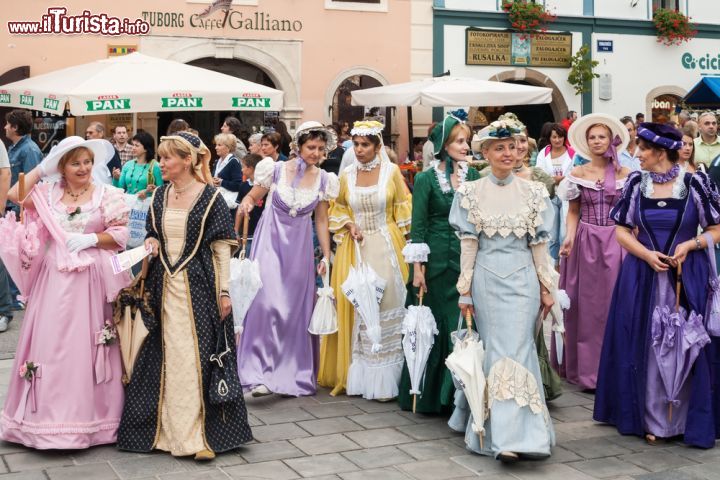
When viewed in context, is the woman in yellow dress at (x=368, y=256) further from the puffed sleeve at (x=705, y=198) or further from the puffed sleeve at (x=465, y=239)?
the puffed sleeve at (x=705, y=198)

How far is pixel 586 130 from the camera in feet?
25.4

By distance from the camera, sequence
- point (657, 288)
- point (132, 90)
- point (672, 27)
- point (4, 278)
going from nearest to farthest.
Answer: point (657, 288)
point (4, 278)
point (132, 90)
point (672, 27)

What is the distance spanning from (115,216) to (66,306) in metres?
0.59

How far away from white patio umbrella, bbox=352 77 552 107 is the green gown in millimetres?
8066

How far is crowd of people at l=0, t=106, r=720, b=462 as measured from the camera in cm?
593

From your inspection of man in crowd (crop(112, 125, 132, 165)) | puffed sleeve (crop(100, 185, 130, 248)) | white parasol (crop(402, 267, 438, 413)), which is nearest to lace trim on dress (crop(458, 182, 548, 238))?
white parasol (crop(402, 267, 438, 413))

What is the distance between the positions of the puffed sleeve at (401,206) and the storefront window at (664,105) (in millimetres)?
15694

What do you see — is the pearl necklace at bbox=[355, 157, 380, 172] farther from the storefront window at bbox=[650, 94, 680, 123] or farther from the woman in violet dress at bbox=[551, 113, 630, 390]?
the storefront window at bbox=[650, 94, 680, 123]

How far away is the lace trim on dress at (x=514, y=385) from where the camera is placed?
581cm

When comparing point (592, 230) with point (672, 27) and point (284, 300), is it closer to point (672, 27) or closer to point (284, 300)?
point (284, 300)

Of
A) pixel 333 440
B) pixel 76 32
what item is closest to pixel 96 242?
pixel 333 440

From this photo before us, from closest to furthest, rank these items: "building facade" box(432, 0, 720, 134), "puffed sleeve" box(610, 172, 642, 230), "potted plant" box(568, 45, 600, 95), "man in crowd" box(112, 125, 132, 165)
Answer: "puffed sleeve" box(610, 172, 642, 230), "man in crowd" box(112, 125, 132, 165), "building facade" box(432, 0, 720, 134), "potted plant" box(568, 45, 600, 95)

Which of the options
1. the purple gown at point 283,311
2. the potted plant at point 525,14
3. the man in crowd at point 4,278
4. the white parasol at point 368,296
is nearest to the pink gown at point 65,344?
the purple gown at point 283,311

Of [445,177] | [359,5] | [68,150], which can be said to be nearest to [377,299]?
[445,177]
